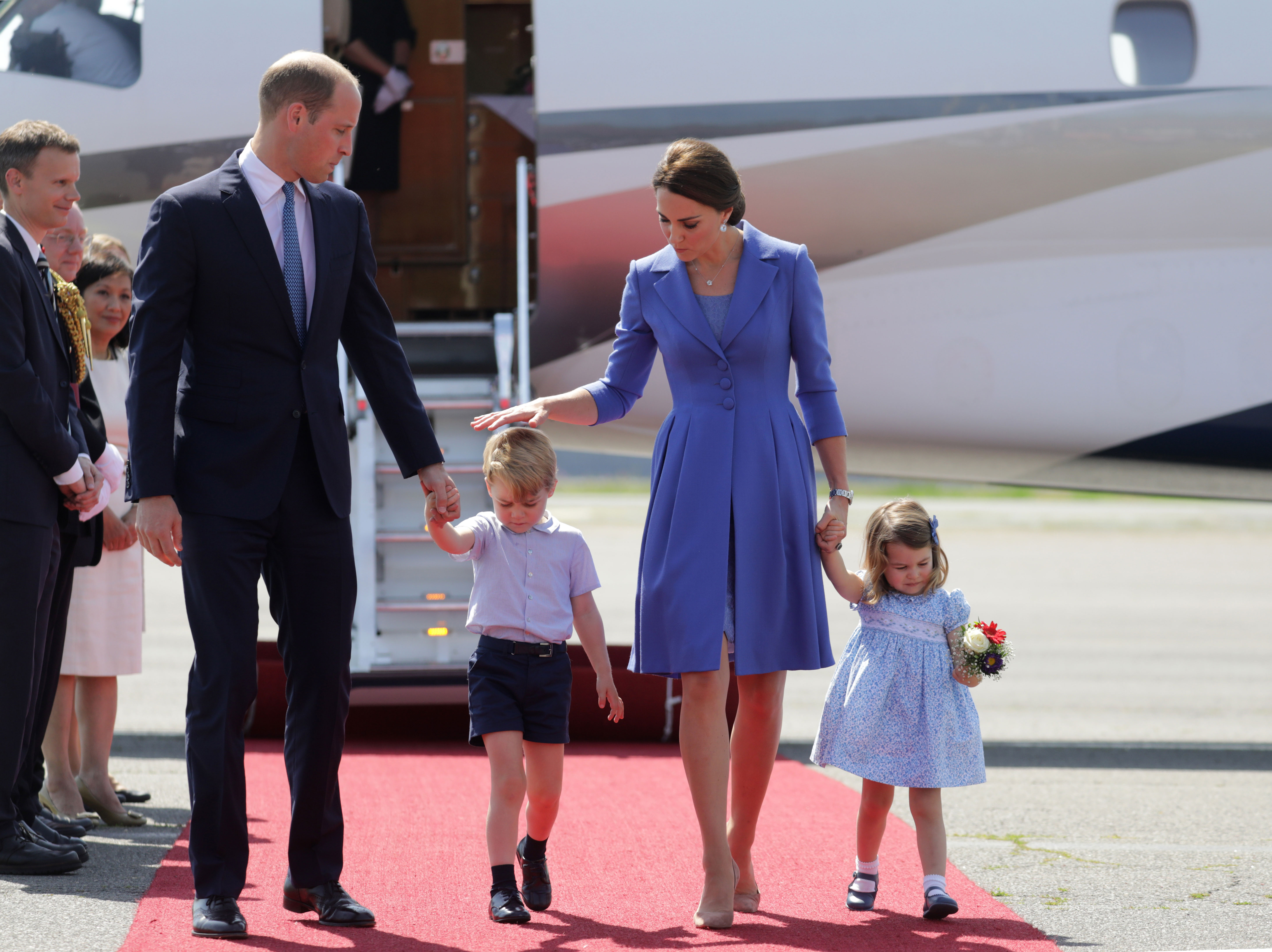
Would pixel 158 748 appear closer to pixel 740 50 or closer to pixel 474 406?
pixel 474 406

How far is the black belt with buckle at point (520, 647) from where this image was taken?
327cm

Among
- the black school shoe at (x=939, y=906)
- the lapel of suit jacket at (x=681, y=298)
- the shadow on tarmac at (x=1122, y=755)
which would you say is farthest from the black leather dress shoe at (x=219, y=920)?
the shadow on tarmac at (x=1122, y=755)

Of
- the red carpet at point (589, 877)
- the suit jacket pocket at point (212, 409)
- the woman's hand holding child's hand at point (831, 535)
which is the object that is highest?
the suit jacket pocket at point (212, 409)

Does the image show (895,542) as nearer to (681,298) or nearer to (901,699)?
(901,699)

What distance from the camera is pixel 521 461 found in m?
3.24

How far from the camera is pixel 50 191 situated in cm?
359

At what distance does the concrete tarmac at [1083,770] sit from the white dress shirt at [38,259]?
98 centimetres

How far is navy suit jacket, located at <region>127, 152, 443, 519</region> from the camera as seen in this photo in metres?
2.92

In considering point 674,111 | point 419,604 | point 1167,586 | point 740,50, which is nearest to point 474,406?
point 419,604

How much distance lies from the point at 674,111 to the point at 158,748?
3364 millimetres

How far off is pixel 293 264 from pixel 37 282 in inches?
35.7

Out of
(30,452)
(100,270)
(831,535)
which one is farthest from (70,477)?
(831,535)

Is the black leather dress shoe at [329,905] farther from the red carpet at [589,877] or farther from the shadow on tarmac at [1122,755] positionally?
the shadow on tarmac at [1122,755]

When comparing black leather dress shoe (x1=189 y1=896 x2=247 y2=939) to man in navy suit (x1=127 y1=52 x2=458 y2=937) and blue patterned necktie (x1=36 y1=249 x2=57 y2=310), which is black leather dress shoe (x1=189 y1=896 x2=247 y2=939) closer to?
man in navy suit (x1=127 y1=52 x2=458 y2=937)
